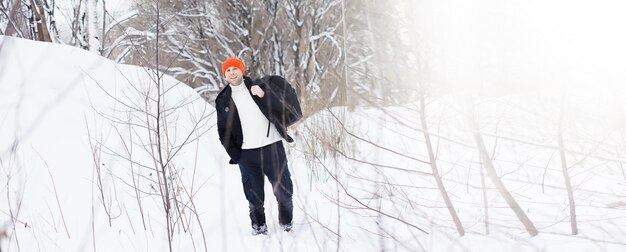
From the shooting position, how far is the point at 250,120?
3002 mm

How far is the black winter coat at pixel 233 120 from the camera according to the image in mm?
2984

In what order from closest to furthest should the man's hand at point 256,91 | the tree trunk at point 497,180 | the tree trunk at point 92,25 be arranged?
the tree trunk at point 497,180 < the man's hand at point 256,91 < the tree trunk at point 92,25

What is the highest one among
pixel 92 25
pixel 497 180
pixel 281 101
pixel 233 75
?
pixel 92 25

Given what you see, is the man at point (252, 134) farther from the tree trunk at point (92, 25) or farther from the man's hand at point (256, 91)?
the tree trunk at point (92, 25)

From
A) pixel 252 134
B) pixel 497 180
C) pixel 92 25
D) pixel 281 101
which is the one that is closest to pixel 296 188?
pixel 252 134

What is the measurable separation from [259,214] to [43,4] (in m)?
7.92

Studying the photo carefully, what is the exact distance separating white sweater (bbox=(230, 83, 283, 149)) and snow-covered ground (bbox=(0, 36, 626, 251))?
246 mm

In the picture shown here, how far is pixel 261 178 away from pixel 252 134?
1.06 feet

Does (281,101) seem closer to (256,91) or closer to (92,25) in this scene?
(256,91)

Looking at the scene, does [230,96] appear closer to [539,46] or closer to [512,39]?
[539,46]

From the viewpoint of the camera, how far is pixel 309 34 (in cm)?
1047

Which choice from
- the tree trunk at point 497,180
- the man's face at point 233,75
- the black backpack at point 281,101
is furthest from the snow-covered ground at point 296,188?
the man's face at point 233,75

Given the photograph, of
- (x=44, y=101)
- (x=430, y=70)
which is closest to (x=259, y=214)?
(x=430, y=70)

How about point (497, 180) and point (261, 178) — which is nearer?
point (497, 180)
